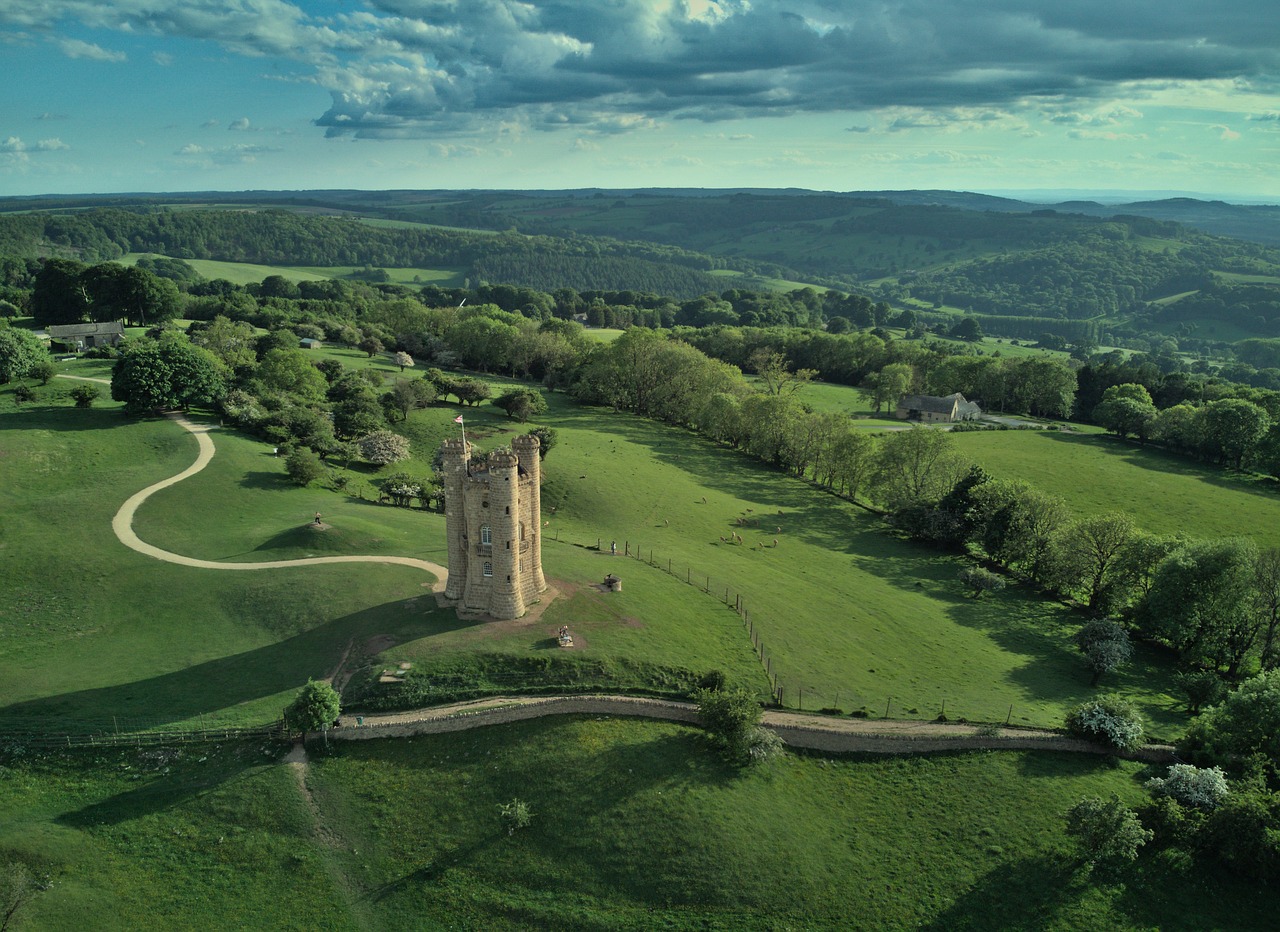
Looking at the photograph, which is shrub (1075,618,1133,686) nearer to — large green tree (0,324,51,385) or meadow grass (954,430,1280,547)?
meadow grass (954,430,1280,547)

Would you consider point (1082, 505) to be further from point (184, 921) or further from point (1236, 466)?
point (184, 921)

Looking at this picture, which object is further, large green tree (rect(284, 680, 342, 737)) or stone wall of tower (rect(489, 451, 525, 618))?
stone wall of tower (rect(489, 451, 525, 618))

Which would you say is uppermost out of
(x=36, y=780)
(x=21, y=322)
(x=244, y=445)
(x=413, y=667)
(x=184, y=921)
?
(x=21, y=322)

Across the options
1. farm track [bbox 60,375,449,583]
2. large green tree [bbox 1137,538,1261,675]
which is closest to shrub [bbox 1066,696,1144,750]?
large green tree [bbox 1137,538,1261,675]

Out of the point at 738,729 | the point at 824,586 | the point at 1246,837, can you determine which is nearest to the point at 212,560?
the point at 738,729

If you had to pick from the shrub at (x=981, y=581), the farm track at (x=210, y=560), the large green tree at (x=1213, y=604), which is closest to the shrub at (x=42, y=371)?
the farm track at (x=210, y=560)

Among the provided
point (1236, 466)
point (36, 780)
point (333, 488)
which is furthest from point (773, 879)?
point (1236, 466)
